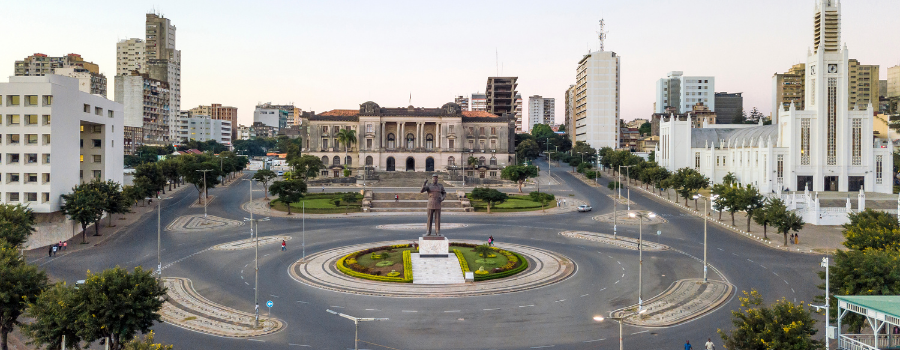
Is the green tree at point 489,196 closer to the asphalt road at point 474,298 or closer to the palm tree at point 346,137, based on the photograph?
the asphalt road at point 474,298

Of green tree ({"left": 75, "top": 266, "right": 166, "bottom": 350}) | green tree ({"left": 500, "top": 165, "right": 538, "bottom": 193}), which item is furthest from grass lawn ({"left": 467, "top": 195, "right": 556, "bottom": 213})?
green tree ({"left": 75, "top": 266, "right": 166, "bottom": 350})

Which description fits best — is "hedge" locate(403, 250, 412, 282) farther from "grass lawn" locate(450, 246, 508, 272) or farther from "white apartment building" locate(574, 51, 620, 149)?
"white apartment building" locate(574, 51, 620, 149)

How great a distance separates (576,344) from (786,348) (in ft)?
31.9

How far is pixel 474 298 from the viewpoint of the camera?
38.8 metres

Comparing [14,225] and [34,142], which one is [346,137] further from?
[14,225]

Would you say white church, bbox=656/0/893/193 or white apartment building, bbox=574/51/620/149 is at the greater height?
white apartment building, bbox=574/51/620/149

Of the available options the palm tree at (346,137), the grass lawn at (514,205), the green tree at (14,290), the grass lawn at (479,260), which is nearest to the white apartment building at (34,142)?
the green tree at (14,290)

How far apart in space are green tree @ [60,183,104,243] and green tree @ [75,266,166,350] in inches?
1539

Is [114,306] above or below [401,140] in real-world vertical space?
below

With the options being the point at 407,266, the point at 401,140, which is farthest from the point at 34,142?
the point at 401,140

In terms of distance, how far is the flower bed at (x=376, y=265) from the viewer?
4334 centimetres

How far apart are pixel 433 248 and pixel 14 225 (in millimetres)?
32621

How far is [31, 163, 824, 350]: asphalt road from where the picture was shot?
30531 millimetres

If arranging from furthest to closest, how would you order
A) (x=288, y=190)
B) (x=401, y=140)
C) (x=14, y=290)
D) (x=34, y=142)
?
→ 1. (x=401, y=140)
2. (x=288, y=190)
3. (x=34, y=142)
4. (x=14, y=290)
